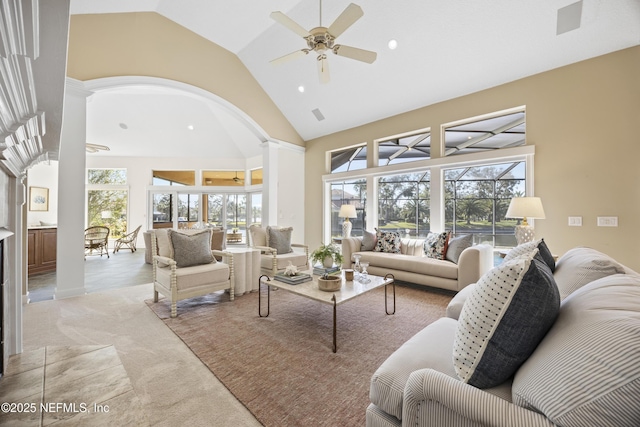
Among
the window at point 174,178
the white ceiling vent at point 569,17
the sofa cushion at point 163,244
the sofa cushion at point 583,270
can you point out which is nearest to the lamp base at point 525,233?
the sofa cushion at point 583,270

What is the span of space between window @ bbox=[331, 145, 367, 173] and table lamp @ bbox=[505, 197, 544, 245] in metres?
3.17

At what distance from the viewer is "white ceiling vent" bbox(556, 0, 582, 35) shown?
3.13 m

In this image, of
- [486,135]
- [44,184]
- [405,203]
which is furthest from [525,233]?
[44,184]

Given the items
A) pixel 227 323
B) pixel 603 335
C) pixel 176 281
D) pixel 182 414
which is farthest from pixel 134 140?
pixel 603 335

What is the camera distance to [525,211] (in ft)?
11.5

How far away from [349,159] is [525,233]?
3853 millimetres

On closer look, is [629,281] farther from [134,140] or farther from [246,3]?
[134,140]

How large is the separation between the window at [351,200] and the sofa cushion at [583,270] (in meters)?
4.61

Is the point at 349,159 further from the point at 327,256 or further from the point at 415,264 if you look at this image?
the point at 327,256

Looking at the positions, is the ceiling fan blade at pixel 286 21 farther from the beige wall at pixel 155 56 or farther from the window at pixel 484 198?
the window at pixel 484 198

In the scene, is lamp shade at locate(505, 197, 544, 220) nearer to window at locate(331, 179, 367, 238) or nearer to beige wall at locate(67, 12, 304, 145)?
window at locate(331, 179, 367, 238)

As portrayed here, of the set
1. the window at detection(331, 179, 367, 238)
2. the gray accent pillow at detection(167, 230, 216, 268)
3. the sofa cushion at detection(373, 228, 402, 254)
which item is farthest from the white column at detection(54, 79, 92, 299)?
the window at detection(331, 179, 367, 238)

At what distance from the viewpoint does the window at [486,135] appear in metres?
4.24

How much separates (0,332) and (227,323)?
64.1 inches
